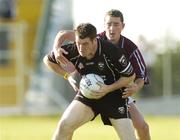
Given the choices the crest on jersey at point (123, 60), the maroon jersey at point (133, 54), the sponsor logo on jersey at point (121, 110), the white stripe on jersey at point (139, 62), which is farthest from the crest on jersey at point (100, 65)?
the white stripe on jersey at point (139, 62)

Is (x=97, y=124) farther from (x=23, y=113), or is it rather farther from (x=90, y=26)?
(x=90, y=26)

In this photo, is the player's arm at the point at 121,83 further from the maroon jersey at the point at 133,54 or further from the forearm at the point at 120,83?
the maroon jersey at the point at 133,54

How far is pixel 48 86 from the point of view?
36125 mm

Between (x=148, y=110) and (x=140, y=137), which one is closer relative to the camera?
(x=140, y=137)

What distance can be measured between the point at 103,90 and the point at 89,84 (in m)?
0.19

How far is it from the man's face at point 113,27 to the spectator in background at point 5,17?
2448 centimetres

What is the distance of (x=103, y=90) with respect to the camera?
11742mm

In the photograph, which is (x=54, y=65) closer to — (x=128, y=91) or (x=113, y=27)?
(x=113, y=27)

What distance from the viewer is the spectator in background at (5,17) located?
3678 cm

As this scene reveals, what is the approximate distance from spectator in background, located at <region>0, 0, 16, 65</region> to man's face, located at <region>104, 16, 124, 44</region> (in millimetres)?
24478

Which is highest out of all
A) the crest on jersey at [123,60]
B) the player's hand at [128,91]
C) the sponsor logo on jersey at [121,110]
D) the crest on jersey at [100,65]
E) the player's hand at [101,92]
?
the crest on jersey at [123,60]

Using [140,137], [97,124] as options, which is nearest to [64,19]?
[97,124]

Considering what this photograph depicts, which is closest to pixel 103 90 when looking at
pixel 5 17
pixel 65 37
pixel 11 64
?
pixel 65 37

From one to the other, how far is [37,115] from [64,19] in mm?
4453
